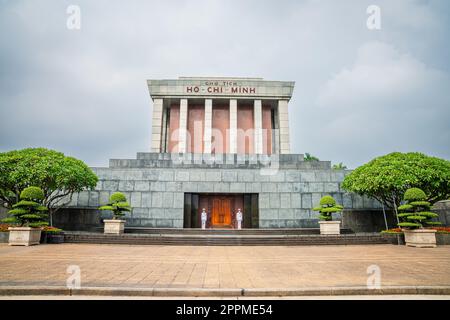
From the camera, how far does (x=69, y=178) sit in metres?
16.5

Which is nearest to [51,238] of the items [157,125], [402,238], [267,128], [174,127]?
[157,125]

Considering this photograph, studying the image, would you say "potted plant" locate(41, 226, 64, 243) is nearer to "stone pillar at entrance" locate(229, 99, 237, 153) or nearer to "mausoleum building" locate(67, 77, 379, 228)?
"mausoleum building" locate(67, 77, 379, 228)

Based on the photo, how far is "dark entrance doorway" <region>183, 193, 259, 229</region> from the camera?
70.1 ft

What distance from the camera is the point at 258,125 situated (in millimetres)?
30234

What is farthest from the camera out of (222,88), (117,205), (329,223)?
(222,88)

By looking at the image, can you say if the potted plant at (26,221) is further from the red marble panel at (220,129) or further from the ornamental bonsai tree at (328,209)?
the red marble panel at (220,129)

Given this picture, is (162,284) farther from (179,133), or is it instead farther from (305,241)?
(179,133)

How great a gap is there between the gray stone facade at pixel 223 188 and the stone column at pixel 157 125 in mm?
6862

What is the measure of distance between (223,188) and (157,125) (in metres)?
12.8

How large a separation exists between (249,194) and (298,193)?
395 cm

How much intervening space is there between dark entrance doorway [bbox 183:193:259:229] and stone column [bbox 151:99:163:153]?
996 centimetres

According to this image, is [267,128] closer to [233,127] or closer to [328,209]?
[233,127]

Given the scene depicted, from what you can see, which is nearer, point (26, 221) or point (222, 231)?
point (26, 221)

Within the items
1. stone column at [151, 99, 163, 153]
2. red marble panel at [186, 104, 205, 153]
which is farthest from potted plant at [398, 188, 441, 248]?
stone column at [151, 99, 163, 153]
